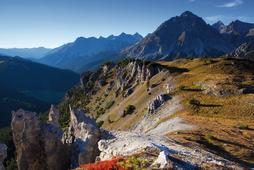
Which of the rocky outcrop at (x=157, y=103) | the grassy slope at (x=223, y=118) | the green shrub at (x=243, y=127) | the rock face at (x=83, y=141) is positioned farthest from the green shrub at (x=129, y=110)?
the rock face at (x=83, y=141)

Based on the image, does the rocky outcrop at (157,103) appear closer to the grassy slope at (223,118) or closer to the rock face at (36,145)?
the grassy slope at (223,118)

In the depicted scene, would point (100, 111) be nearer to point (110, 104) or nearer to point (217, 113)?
point (110, 104)

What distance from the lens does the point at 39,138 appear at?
4912 centimetres

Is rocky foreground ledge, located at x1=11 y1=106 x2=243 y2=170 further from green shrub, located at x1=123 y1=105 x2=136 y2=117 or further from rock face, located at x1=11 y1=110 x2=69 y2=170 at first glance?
green shrub, located at x1=123 y1=105 x2=136 y2=117

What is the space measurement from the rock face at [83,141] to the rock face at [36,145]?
1810 millimetres

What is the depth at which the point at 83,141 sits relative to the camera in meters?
46.1

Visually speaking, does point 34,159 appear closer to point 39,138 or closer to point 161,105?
point 39,138

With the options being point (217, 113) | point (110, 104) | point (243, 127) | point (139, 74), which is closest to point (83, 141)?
point (243, 127)

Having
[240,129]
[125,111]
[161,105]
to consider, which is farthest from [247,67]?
[240,129]

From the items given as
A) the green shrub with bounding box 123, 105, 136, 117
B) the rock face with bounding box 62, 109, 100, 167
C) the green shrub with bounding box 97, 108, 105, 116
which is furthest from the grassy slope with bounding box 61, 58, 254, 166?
the green shrub with bounding box 97, 108, 105, 116

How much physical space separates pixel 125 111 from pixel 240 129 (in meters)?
70.6

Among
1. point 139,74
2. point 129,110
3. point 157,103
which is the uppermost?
point 139,74

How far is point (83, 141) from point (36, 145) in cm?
665

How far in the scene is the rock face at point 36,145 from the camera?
46969 mm
